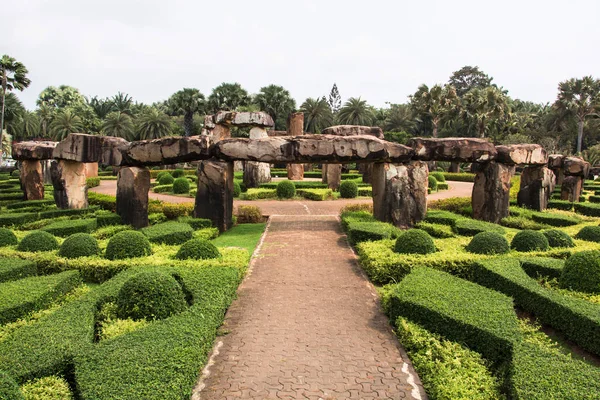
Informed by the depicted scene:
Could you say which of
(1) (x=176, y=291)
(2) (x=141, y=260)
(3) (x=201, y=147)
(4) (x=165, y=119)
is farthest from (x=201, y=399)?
(4) (x=165, y=119)

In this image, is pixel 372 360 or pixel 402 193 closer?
pixel 372 360

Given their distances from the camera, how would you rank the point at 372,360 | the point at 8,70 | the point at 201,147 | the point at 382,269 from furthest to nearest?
the point at 8,70 → the point at 201,147 → the point at 382,269 → the point at 372,360

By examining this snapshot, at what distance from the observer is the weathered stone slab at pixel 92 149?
52.6 feet

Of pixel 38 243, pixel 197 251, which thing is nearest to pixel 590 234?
pixel 197 251

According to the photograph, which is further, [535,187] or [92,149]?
[535,187]

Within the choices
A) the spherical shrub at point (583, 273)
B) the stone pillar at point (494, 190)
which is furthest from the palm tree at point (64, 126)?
the spherical shrub at point (583, 273)

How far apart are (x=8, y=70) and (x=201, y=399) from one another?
127 ft

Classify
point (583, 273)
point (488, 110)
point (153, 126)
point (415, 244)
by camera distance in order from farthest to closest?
point (153, 126)
point (488, 110)
point (415, 244)
point (583, 273)

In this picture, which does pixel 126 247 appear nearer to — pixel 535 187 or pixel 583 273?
pixel 583 273

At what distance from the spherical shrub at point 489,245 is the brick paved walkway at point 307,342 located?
120 inches

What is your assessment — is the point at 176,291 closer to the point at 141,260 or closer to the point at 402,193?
the point at 141,260

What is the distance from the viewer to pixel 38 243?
11375 mm

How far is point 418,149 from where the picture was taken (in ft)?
52.7

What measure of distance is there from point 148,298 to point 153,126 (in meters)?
44.3
